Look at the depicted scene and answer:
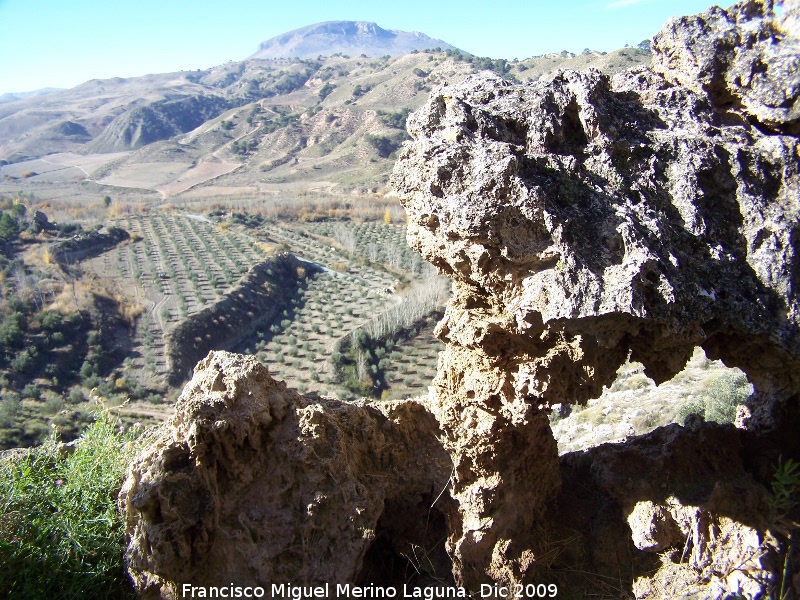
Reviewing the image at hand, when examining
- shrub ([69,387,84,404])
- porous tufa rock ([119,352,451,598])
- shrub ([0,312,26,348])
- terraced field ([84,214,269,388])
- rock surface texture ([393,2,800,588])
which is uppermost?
rock surface texture ([393,2,800,588])

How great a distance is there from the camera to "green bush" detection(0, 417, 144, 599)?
369 cm

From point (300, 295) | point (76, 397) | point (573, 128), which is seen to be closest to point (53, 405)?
point (76, 397)

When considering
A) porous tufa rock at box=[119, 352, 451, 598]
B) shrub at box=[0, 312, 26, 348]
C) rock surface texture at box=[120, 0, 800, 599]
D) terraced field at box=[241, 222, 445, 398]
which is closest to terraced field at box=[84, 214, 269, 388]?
terraced field at box=[241, 222, 445, 398]

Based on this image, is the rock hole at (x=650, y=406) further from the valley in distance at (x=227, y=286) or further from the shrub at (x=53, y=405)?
the shrub at (x=53, y=405)

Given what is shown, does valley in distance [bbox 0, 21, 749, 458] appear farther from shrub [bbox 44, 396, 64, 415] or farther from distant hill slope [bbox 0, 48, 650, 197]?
distant hill slope [bbox 0, 48, 650, 197]

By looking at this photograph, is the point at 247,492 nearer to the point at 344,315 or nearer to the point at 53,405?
the point at 53,405

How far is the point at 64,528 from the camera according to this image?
156 inches

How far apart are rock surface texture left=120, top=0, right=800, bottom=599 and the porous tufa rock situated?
14 millimetres

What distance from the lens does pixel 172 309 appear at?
26828 mm

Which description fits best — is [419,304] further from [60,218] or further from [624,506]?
[60,218]

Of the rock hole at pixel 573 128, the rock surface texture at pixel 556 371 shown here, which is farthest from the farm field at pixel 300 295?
the rock hole at pixel 573 128

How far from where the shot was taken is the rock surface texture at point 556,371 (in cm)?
307

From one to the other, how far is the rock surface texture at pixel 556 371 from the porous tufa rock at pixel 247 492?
14 millimetres

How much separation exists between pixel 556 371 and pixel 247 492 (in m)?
2.22
